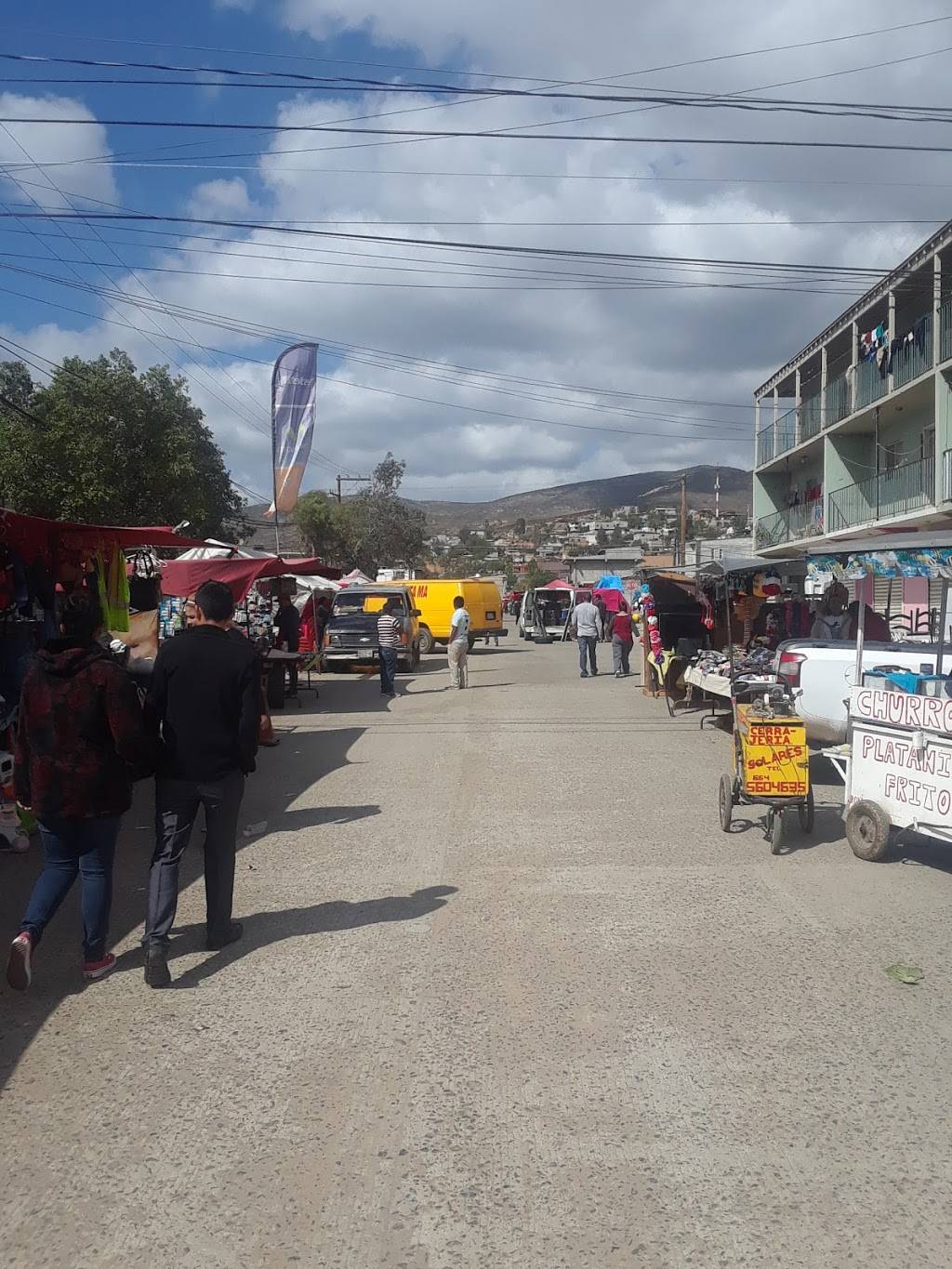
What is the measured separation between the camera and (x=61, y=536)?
1005 centimetres

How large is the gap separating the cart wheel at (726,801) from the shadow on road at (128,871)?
296cm

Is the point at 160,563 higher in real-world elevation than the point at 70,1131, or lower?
higher

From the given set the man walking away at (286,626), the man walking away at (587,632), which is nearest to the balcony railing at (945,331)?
the man walking away at (587,632)

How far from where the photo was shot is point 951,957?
544 cm

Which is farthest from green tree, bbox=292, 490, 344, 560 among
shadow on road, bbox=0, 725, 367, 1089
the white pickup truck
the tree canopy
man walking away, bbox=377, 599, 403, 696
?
the white pickup truck

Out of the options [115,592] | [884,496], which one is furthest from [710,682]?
[884,496]

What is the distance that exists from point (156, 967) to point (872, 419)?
2964cm

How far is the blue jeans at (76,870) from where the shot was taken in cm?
511

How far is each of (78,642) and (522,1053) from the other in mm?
2842

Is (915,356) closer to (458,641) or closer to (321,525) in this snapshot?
(458,641)

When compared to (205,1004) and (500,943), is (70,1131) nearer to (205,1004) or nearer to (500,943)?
(205,1004)

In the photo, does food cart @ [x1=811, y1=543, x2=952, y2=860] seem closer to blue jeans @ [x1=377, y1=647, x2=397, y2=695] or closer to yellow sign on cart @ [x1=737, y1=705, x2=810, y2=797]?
yellow sign on cart @ [x1=737, y1=705, x2=810, y2=797]

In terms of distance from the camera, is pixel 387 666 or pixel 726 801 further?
pixel 387 666

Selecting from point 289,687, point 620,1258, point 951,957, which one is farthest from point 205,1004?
point 289,687
